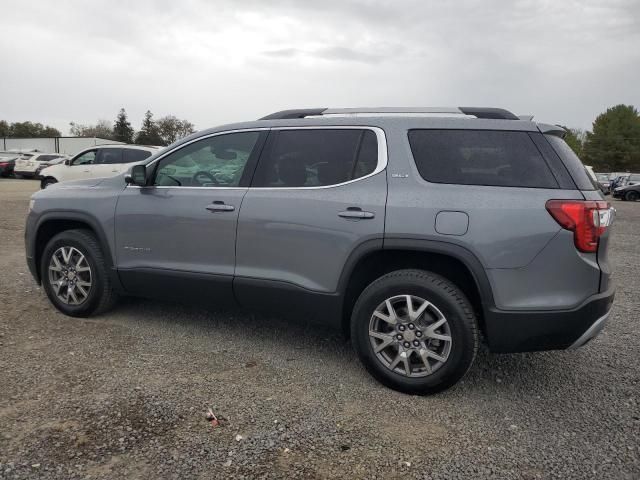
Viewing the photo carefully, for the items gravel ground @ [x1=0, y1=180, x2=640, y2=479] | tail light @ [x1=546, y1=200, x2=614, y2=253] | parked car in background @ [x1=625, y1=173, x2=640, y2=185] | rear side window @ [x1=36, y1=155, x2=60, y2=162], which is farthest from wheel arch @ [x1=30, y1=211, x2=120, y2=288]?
parked car in background @ [x1=625, y1=173, x2=640, y2=185]

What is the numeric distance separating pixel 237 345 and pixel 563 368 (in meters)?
2.46

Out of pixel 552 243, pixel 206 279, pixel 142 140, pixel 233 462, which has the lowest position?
pixel 233 462

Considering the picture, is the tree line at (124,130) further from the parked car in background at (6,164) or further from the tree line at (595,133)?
the parked car in background at (6,164)

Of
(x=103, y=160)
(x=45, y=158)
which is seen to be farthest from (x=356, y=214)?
(x=45, y=158)

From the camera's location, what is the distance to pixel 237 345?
4.03 m

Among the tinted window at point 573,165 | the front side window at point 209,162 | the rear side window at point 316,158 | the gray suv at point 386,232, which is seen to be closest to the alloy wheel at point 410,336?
the gray suv at point 386,232

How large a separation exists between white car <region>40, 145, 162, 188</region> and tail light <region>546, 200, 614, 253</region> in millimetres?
12413

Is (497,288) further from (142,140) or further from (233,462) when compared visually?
(142,140)

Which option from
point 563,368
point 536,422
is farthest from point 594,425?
point 563,368

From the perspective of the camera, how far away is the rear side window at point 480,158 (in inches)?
122

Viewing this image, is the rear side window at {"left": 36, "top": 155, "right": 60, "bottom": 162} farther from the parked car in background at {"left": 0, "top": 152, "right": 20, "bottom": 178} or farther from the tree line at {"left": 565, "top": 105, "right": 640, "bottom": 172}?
the tree line at {"left": 565, "top": 105, "right": 640, "bottom": 172}

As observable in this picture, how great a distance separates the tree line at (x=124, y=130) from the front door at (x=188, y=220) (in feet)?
242

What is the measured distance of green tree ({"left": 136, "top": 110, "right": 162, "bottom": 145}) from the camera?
7831 centimetres

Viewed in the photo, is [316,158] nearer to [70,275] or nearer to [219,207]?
[219,207]
